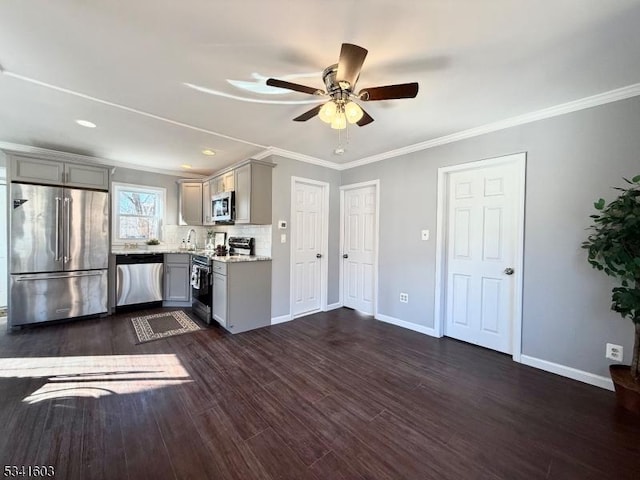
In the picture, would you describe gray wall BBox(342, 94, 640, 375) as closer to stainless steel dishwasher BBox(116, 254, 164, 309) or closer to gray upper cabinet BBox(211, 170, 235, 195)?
gray upper cabinet BBox(211, 170, 235, 195)

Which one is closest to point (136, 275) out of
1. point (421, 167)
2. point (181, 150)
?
point (181, 150)

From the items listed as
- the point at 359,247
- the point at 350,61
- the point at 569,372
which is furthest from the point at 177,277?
the point at 569,372

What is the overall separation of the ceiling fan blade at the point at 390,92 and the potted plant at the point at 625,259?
1729mm

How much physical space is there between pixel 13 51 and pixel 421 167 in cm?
386

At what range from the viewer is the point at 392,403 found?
6.77ft

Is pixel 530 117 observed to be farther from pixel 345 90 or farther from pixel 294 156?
pixel 294 156

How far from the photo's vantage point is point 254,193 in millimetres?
Result: 3600

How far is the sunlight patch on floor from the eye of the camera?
2154mm

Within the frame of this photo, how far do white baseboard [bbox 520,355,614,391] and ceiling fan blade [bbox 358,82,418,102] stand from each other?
2.79 meters

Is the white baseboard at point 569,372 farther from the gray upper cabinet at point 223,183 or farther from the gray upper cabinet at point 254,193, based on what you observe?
the gray upper cabinet at point 223,183

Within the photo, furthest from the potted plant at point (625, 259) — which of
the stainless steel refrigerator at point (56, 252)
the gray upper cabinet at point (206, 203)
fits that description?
the stainless steel refrigerator at point (56, 252)

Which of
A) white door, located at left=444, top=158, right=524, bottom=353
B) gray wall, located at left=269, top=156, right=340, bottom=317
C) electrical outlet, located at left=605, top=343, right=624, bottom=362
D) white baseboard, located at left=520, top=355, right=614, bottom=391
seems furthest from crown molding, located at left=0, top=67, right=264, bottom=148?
electrical outlet, located at left=605, top=343, right=624, bottom=362

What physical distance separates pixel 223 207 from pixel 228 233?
A: 78 cm

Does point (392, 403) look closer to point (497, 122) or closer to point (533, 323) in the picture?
point (533, 323)
